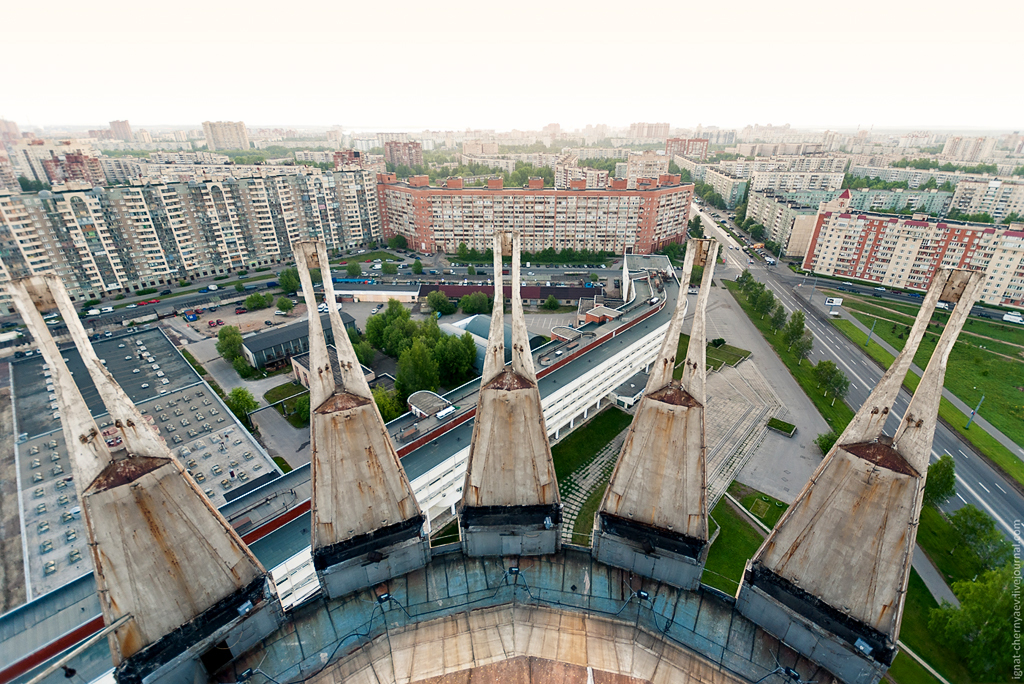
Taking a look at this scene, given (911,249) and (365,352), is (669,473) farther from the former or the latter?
(911,249)

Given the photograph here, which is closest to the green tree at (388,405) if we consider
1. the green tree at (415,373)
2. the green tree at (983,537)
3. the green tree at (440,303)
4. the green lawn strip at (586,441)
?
the green tree at (415,373)

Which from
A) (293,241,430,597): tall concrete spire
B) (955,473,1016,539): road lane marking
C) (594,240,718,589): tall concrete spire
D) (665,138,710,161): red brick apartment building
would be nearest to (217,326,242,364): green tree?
(293,241,430,597): tall concrete spire

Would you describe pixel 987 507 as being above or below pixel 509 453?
below

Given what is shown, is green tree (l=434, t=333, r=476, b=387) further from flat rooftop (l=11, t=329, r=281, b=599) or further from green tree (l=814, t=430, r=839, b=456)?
green tree (l=814, t=430, r=839, b=456)

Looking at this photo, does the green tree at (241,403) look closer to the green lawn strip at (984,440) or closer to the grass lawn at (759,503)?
the grass lawn at (759,503)

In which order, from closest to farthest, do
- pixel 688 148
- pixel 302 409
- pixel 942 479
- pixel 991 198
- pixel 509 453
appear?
pixel 509 453 → pixel 942 479 → pixel 302 409 → pixel 991 198 → pixel 688 148

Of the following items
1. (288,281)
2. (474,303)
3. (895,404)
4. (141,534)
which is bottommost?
(895,404)

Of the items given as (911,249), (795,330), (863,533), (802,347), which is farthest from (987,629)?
(911,249)

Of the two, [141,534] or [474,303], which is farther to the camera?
[474,303]
